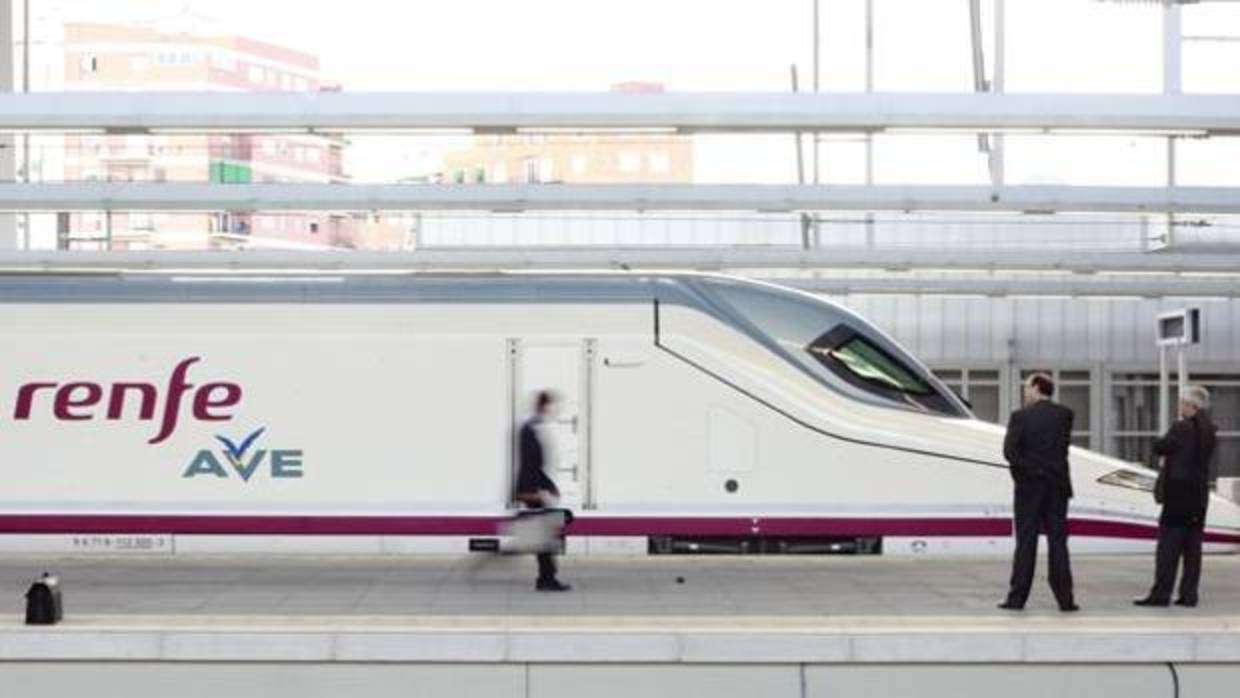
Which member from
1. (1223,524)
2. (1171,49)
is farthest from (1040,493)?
(1171,49)

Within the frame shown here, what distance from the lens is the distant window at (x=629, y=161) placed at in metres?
71.2

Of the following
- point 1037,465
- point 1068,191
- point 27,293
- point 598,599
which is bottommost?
point 598,599

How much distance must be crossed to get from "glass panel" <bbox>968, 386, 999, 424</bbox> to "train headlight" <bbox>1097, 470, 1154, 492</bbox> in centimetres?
1232

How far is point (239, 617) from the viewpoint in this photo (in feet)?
36.3

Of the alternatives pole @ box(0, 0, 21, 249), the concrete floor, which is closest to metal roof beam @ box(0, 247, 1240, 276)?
pole @ box(0, 0, 21, 249)

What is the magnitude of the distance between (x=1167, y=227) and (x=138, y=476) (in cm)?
1780

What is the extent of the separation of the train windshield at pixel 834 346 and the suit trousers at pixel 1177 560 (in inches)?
132

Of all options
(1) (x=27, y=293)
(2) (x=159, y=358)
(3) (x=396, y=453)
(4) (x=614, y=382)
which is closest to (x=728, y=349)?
(4) (x=614, y=382)

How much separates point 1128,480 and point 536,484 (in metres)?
5.16

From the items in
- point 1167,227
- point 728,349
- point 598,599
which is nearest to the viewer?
point 598,599

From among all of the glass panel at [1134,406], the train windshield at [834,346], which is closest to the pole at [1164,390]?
the glass panel at [1134,406]

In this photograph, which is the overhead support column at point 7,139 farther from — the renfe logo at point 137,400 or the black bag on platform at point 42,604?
the black bag on platform at point 42,604

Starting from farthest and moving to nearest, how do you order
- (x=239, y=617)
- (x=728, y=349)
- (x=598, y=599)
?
1. (x=728, y=349)
2. (x=598, y=599)
3. (x=239, y=617)

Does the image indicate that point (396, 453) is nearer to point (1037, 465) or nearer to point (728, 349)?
point (728, 349)
